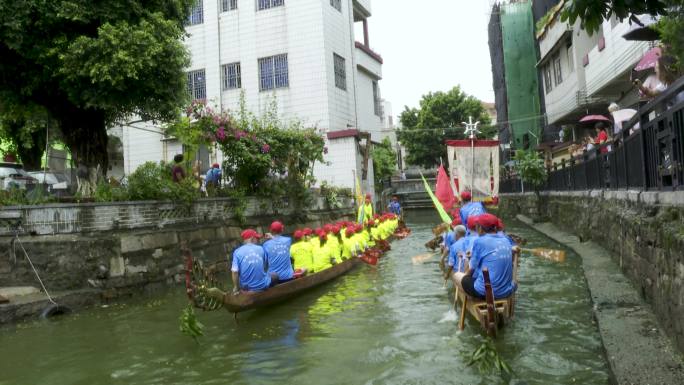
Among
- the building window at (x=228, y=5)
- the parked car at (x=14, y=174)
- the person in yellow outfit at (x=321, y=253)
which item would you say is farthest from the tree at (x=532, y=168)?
the parked car at (x=14, y=174)

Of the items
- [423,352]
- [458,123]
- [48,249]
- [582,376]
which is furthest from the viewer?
[458,123]

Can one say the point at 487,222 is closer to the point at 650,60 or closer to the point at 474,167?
the point at 650,60

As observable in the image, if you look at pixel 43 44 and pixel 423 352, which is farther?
pixel 43 44

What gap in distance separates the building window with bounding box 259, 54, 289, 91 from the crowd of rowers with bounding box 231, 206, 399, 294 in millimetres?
8974

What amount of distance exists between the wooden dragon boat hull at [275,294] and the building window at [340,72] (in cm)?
1323

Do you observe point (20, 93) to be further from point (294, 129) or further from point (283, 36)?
point (283, 36)

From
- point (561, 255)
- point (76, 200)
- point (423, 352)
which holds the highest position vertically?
point (76, 200)

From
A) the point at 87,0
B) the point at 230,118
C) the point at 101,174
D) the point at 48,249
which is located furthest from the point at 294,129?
the point at 48,249

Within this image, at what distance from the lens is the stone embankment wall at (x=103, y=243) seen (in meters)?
10.1

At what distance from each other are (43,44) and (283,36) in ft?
43.2

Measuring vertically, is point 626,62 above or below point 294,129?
above

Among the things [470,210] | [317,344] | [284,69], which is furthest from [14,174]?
[470,210]

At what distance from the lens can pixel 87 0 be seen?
11.7 metres

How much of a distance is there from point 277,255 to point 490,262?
4499 millimetres
